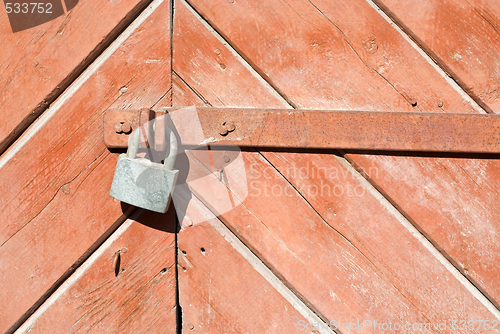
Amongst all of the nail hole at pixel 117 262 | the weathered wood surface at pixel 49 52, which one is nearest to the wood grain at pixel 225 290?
the nail hole at pixel 117 262

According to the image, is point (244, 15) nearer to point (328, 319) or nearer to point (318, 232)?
point (318, 232)

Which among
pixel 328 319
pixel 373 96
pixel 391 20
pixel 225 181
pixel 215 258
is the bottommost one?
pixel 328 319

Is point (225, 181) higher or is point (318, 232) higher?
point (225, 181)

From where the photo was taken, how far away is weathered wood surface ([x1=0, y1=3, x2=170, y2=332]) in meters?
0.69

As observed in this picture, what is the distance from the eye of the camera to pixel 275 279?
0.70 meters

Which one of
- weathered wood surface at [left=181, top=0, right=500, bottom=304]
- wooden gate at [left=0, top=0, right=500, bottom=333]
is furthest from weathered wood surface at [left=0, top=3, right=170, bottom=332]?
weathered wood surface at [left=181, top=0, right=500, bottom=304]

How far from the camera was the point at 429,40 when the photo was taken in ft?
2.23

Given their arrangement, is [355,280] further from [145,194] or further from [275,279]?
[145,194]

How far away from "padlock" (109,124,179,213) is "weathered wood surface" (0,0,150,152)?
27cm

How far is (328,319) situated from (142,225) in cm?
46

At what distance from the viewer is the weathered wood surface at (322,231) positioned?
0.68 m

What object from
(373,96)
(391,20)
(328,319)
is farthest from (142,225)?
(391,20)

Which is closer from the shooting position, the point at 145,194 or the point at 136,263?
the point at 145,194

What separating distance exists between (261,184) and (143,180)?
25 centimetres
